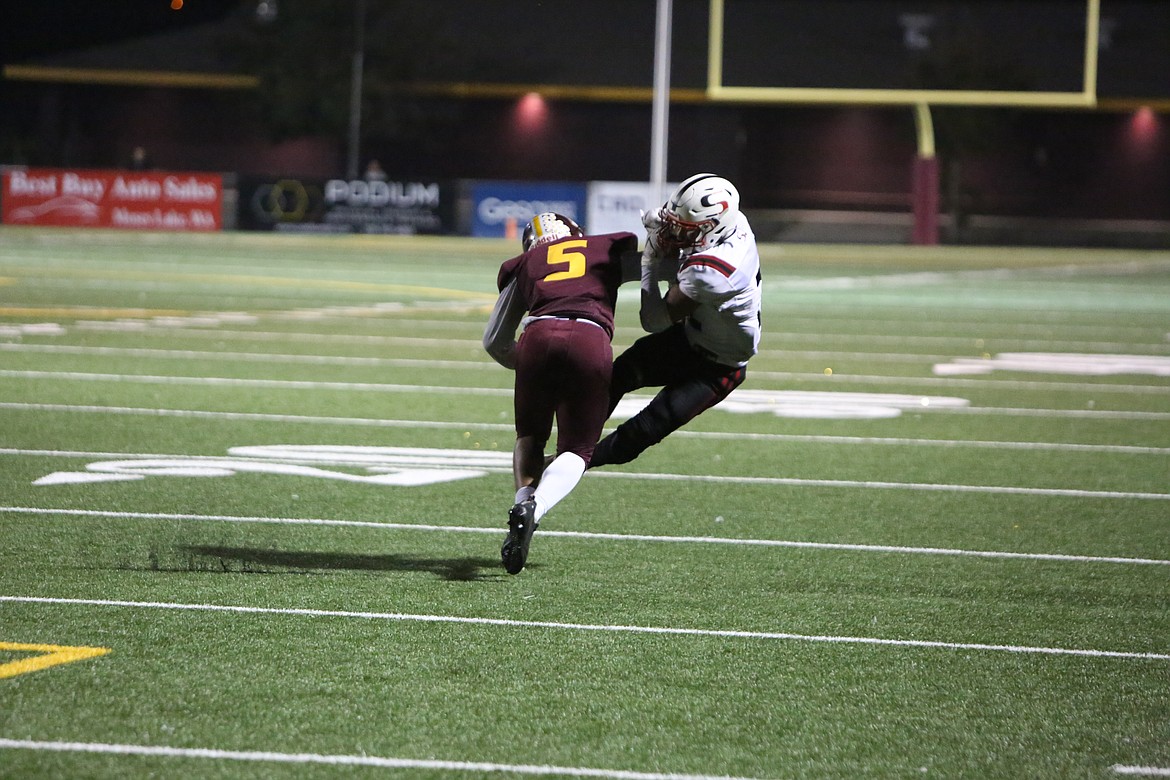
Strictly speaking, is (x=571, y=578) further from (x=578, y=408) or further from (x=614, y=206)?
(x=614, y=206)

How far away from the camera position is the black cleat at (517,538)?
639 centimetres

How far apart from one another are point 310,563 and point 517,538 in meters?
1.12

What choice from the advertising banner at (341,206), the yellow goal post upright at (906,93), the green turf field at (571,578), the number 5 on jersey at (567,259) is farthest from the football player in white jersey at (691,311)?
the advertising banner at (341,206)

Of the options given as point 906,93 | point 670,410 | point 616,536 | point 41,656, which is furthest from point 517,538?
point 906,93

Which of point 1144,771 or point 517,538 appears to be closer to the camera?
point 1144,771

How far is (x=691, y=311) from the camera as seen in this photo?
6852 millimetres

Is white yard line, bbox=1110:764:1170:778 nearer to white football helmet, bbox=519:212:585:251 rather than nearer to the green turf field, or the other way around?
the green turf field

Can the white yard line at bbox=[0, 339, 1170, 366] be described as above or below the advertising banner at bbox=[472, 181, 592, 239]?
below

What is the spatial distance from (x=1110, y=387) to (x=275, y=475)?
7.92 m

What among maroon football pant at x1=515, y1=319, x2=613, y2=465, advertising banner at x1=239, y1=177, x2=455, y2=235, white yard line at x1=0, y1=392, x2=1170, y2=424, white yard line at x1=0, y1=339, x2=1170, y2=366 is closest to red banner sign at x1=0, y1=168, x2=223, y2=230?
advertising banner at x1=239, y1=177, x2=455, y2=235

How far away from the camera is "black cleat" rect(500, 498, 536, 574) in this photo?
252 inches

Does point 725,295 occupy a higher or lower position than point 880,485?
higher

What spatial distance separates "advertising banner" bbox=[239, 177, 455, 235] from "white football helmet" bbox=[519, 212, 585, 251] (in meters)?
31.3

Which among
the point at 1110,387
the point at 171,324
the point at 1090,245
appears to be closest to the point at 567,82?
the point at 1090,245
